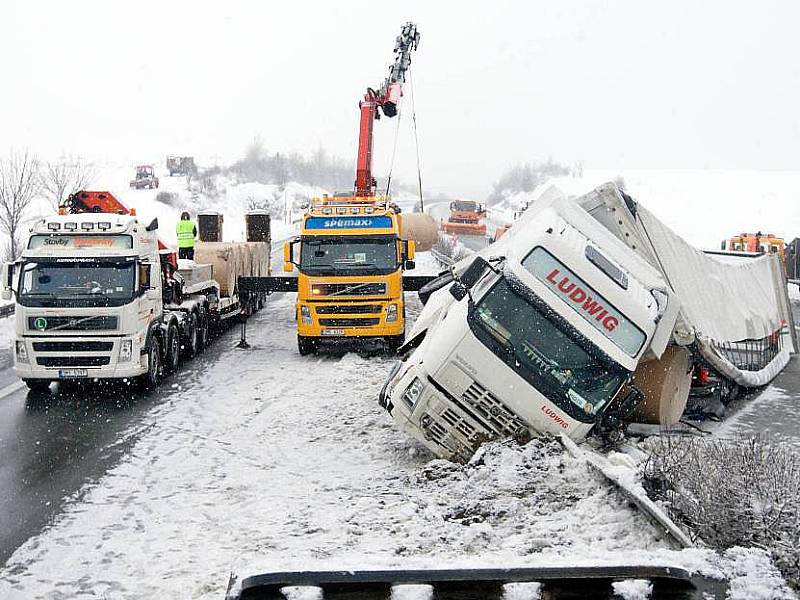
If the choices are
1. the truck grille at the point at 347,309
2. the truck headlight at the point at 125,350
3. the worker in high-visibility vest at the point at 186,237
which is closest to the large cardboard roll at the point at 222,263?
the worker in high-visibility vest at the point at 186,237

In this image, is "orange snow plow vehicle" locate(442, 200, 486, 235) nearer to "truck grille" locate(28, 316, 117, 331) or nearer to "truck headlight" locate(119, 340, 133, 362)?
"truck headlight" locate(119, 340, 133, 362)

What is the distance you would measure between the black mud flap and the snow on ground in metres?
8.24

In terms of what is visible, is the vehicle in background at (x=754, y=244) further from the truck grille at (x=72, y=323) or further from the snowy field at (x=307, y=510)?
the truck grille at (x=72, y=323)

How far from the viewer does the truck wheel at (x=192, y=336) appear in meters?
16.9

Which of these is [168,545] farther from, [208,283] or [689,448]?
[208,283]

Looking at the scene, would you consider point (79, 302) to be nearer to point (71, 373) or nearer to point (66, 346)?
point (66, 346)

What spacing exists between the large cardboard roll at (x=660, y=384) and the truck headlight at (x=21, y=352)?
922cm

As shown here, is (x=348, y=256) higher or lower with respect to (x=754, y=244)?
higher

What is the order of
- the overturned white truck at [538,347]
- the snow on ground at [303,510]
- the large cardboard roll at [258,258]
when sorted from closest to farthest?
the snow on ground at [303,510] < the overturned white truck at [538,347] < the large cardboard roll at [258,258]

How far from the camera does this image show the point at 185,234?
784 inches

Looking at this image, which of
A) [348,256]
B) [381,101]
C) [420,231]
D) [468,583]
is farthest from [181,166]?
[468,583]

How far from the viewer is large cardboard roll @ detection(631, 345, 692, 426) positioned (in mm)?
10867

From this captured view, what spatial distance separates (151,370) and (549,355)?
24.9 feet

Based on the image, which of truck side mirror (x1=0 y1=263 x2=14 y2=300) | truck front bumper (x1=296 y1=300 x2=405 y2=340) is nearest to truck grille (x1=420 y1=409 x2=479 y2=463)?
truck front bumper (x1=296 y1=300 x2=405 y2=340)
